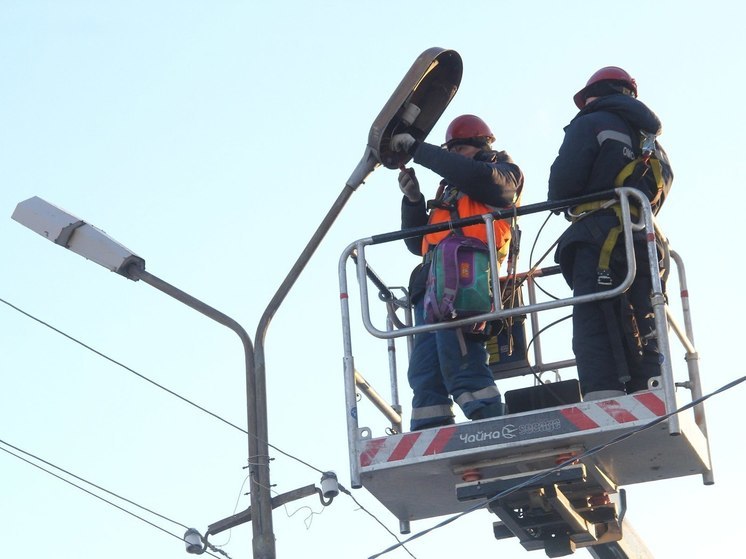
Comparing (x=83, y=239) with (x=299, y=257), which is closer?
(x=299, y=257)

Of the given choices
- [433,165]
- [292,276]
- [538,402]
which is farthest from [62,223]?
[538,402]

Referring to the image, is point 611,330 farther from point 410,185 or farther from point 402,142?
point 402,142

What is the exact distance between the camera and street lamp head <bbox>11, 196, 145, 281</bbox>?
1192 centimetres

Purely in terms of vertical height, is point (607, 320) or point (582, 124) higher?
point (582, 124)

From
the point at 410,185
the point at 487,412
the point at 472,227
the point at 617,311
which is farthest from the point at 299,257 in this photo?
the point at 617,311

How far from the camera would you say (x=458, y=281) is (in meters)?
10.8

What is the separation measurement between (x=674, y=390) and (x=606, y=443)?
1.89 feet

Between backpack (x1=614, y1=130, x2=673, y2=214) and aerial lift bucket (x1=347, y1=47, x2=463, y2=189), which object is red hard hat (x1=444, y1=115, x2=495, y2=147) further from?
backpack (x1=614, y1=130, x2=673, y2=214)

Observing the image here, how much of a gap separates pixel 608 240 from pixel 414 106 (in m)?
1.89

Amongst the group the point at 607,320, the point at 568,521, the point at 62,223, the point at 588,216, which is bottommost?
the point at 568,521

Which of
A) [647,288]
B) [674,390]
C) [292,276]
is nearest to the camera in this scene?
[674,390]

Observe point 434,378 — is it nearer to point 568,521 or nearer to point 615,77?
point 568,521

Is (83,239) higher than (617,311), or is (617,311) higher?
(83,239)

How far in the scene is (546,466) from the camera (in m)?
10.5
